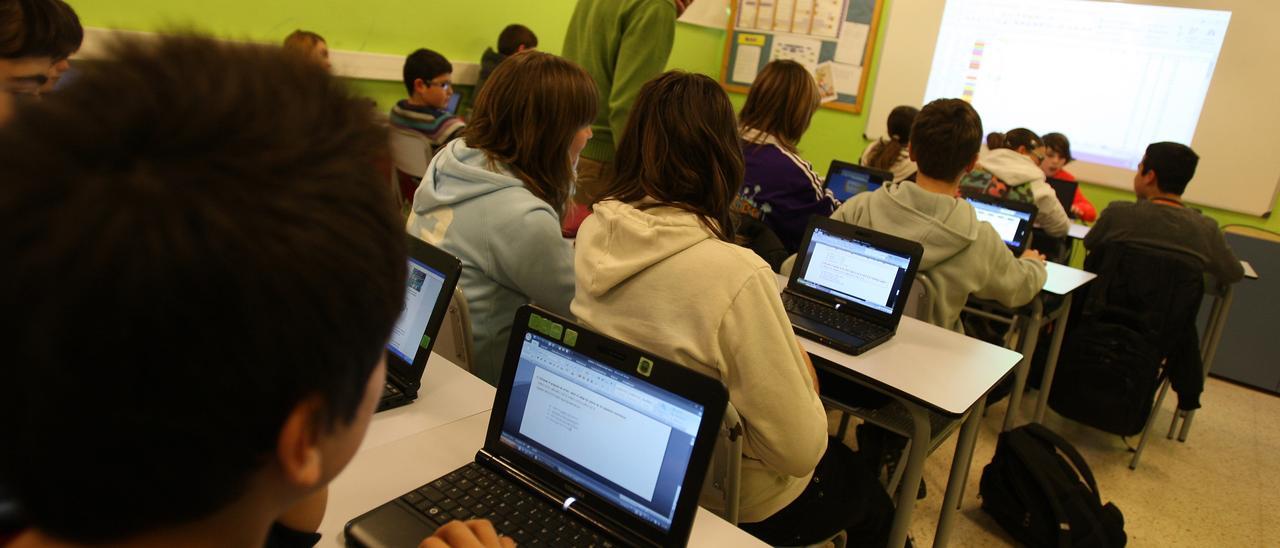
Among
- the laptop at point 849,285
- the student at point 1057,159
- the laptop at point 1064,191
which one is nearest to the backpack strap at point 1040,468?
the laptop at point 849,285

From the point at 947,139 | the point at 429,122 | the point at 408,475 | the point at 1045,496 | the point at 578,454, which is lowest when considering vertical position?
the point at 1045,496

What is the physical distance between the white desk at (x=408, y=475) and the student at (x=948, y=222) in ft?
4.75

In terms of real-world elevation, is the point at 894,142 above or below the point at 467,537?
above

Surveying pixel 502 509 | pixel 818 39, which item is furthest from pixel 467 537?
pixel 818 39

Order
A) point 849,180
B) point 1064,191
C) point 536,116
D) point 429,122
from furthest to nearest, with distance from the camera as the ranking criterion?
point 1064,191 < point 429,122 < point 849,180 < point 536,116

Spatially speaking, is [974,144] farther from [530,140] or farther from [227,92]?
[227,92]

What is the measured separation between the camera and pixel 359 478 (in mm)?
979

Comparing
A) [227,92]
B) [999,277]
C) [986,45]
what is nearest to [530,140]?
[227,92]

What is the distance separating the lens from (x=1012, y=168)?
3539mm

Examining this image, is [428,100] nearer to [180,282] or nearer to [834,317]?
[834,317]

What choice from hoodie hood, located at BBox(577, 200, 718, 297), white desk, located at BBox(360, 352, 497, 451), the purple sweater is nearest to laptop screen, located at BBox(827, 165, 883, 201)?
the purple sweater

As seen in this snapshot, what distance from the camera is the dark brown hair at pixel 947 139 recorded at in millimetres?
2203

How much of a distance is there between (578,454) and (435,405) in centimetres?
39

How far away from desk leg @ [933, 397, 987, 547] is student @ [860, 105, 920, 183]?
206 centimetres
